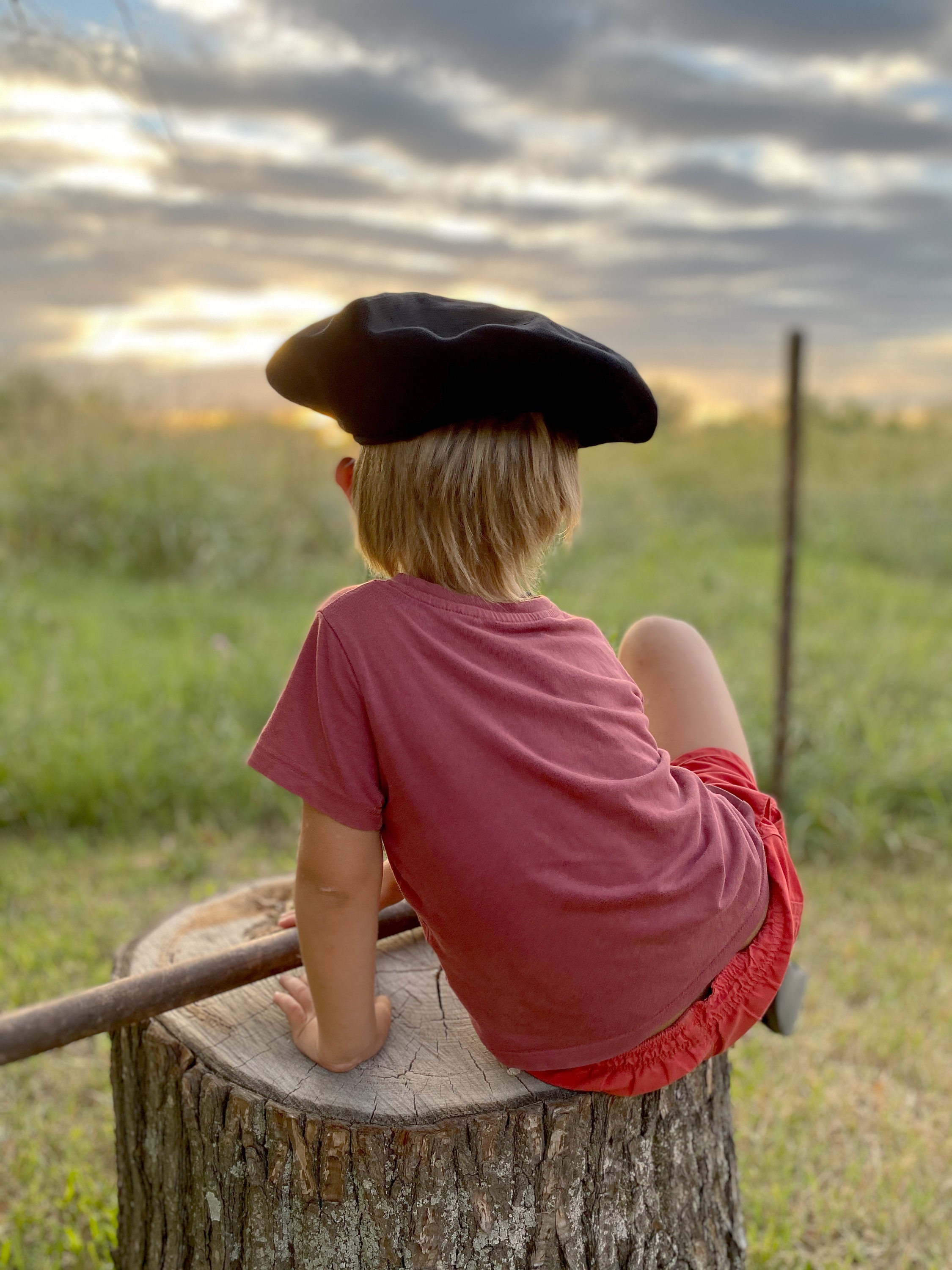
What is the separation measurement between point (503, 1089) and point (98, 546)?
5.82m

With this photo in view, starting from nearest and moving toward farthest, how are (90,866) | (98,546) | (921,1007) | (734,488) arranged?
(921,1007) → (90,866) → (98,546) → (734,488)

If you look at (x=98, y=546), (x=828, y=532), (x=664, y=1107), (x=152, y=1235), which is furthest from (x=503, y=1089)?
(x=828, y=532)

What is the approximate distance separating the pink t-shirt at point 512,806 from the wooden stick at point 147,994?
0.28 meters

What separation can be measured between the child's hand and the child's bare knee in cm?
62

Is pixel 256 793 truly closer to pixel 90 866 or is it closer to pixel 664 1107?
pixel 90 866

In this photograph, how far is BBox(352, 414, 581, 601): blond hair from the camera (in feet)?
4.07

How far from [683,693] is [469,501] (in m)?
0.52

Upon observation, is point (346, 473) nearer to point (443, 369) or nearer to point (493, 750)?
point (443, 369)

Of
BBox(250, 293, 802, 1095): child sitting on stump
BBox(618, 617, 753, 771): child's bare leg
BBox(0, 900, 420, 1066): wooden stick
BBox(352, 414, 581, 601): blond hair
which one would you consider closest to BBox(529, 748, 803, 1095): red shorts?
BBox(250, 293, 802, 1095): child sitting on stump

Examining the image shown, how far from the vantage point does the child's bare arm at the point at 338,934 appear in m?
1.26

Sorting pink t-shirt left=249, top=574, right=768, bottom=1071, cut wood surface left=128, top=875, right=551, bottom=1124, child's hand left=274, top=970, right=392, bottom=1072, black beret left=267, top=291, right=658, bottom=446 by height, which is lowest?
cut wood surface left=128, top=875, right=551, bottom=1124

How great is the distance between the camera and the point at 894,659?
4.73 metres

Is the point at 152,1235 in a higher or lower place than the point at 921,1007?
higher

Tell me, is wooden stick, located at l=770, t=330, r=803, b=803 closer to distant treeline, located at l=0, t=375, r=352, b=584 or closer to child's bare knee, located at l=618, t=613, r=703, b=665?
child's bare knee, located at l=618, t=613, r=703, b=665
